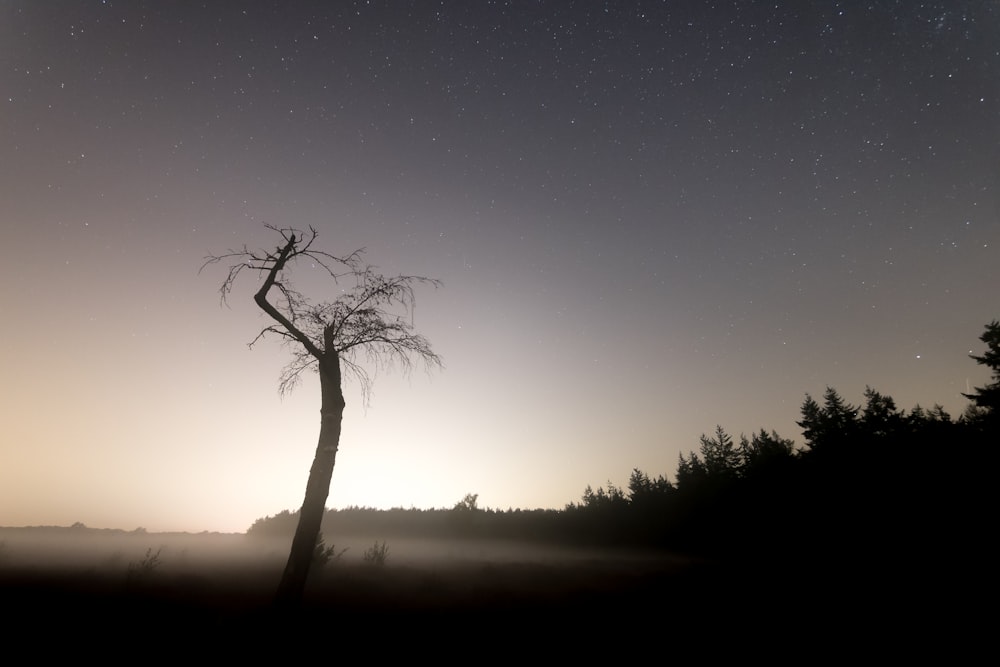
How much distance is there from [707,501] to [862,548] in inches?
828

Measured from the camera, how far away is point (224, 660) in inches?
257

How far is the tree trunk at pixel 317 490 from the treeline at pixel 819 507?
25.1 meters

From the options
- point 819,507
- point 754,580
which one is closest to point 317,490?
point 754,580

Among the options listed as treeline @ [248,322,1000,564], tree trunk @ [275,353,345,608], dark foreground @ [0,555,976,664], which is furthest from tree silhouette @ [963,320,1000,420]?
tree trunk @ [275,353,345,608]

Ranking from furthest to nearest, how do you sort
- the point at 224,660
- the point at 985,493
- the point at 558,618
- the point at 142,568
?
the point at 985,493 → the point at 142,568 → the point at 558,618 → the point at 224,660

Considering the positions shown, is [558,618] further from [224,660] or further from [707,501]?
[707,501]

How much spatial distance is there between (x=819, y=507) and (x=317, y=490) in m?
36.7

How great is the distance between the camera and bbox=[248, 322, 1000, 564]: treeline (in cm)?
→ 2367

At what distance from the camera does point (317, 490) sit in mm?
9617

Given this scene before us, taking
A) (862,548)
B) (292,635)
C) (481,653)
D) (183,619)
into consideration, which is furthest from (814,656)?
(862,548)

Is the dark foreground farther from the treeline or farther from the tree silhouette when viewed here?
the tree silhouette

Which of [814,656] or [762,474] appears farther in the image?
[762,474]

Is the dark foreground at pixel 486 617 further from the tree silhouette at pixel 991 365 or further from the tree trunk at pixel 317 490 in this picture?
the tree silhouette at pixel 991 365

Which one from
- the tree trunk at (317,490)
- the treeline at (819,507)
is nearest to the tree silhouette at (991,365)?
the treeline at (819,507)
